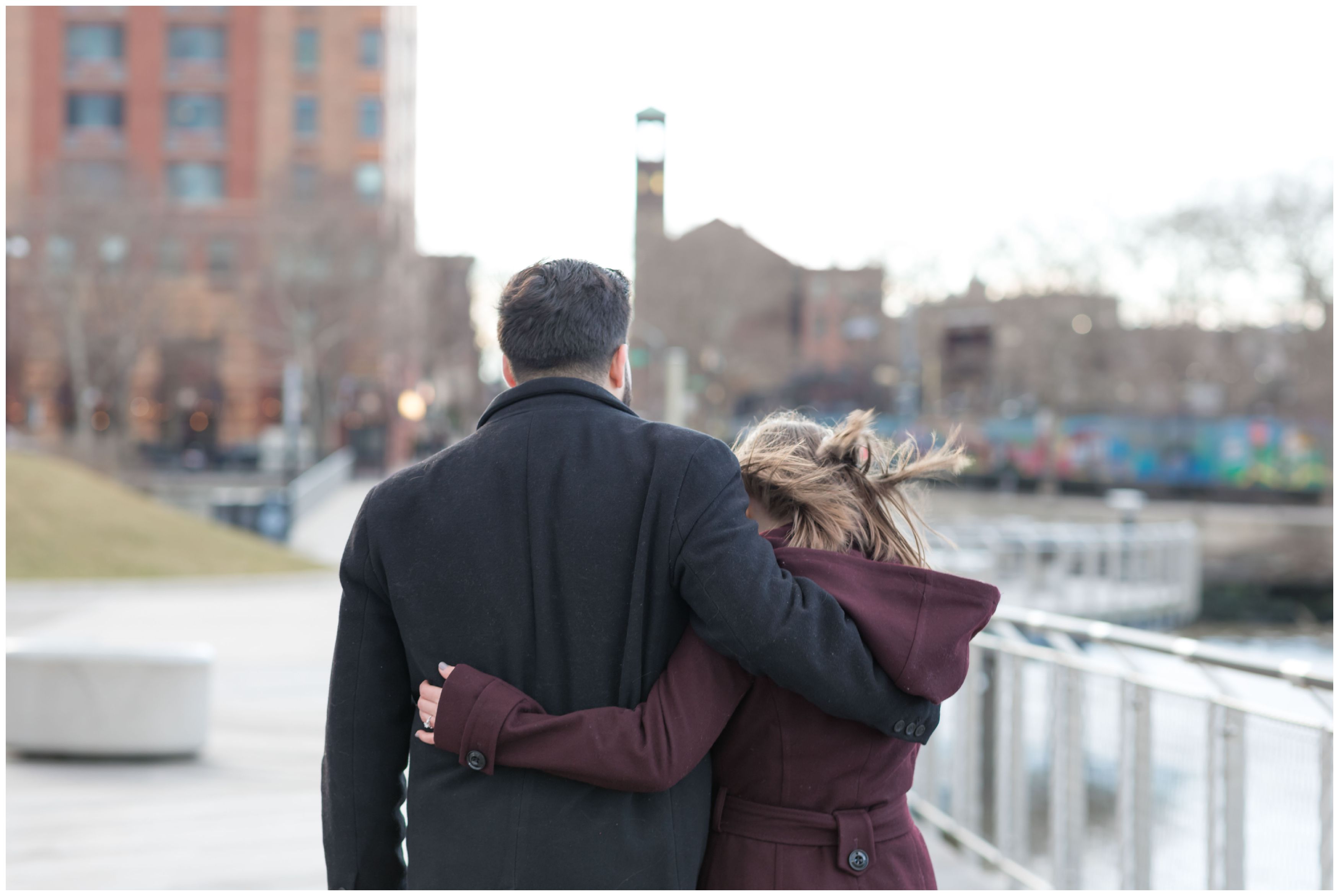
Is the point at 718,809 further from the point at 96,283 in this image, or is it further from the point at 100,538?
the point at 96,283

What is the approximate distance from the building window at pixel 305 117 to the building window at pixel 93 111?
339 inches

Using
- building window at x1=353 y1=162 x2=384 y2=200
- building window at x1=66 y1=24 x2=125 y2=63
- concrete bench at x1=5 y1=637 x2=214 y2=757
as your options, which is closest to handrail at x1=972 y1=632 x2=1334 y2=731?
concrete bench at x1=5 y1=637 x2=214 y2=757

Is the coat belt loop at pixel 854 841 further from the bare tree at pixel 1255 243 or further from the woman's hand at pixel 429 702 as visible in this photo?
the bare tree at pixel 1255 243

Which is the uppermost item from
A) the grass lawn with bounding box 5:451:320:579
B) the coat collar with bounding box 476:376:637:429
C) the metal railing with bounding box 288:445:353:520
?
the coat collar with bounding box 476:376:637:429

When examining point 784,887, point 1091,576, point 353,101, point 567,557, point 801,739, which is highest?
point 353,101

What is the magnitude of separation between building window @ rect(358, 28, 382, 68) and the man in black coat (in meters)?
64.3

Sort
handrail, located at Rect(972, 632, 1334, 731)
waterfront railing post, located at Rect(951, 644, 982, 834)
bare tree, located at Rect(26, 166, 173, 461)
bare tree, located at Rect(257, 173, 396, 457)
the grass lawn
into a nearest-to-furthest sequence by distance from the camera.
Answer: handrail, located at Rect(972, 632, 1334, 731) < waterfront railing post, located at Rect(951, 644, 982, 834) < the grass lawn < bare tree, located at Rect(26, 166, 173, 461) < bare tree, located at Rect(257, 173, 396, 457)

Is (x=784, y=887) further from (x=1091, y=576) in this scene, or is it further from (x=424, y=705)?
(x=1091, y=576)

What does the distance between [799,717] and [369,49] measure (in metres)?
65.1

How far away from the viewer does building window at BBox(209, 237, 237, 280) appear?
6009cm

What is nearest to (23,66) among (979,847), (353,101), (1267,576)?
(353,101)

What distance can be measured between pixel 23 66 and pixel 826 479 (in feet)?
227

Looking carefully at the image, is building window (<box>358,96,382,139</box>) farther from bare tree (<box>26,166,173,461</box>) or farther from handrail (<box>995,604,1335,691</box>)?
handrail (<box>995,604,1335,691</box>)

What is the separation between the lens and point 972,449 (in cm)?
5119
